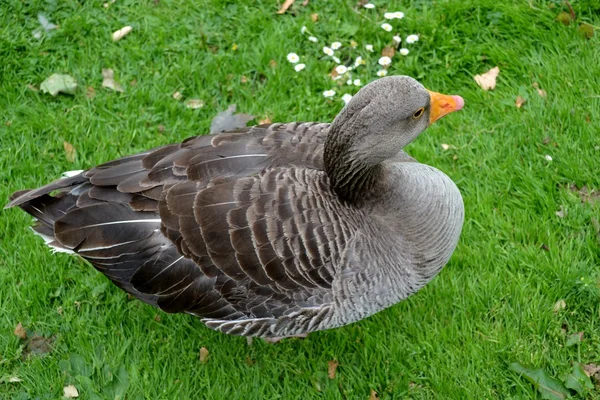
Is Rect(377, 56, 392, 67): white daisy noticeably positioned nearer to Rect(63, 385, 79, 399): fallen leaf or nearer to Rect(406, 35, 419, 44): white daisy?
Rect(406, 35, 419, 44): white daisy

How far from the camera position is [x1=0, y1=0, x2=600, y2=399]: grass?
444 cm

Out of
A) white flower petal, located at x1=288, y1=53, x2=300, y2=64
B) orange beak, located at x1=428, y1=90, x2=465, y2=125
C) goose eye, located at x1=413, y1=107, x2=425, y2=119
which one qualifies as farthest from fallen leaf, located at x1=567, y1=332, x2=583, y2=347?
white flower petal, located at x1=288, y1=53, x2=300, y2=64

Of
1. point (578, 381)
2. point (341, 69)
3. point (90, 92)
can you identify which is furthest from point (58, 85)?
point (578, 381)

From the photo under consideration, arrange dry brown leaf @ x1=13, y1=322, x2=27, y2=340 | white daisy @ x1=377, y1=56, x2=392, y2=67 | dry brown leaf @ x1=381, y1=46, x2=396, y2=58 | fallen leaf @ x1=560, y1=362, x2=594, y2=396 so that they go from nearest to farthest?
1. fallen leaf @ x1=560, y1=362, x2=594, y2=396
2. dry brown leaf @ x1=13, y1=322, x2=27, y2=340
3. white daisy @ x1=377, y1=56, x2=392, y2=67
4. dry brown leaf @ x1=381, y1=46, x2=396, y2=58

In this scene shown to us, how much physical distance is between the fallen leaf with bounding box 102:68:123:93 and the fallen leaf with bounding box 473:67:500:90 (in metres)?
2.92

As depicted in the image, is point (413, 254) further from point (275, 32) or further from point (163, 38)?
point (163, 38)

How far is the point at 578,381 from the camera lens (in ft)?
13.7

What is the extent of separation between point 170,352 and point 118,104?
2193 millimetres

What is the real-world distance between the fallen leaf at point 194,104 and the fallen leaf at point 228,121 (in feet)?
0.71

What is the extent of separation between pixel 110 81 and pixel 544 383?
4038mm

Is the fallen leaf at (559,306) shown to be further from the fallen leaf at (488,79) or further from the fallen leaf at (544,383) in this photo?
the fallen leaf at (488,79)

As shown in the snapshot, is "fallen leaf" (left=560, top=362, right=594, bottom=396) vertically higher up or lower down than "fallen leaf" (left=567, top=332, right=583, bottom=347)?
lower down

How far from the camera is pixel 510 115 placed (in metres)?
5.39

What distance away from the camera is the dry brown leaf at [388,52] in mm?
5816
